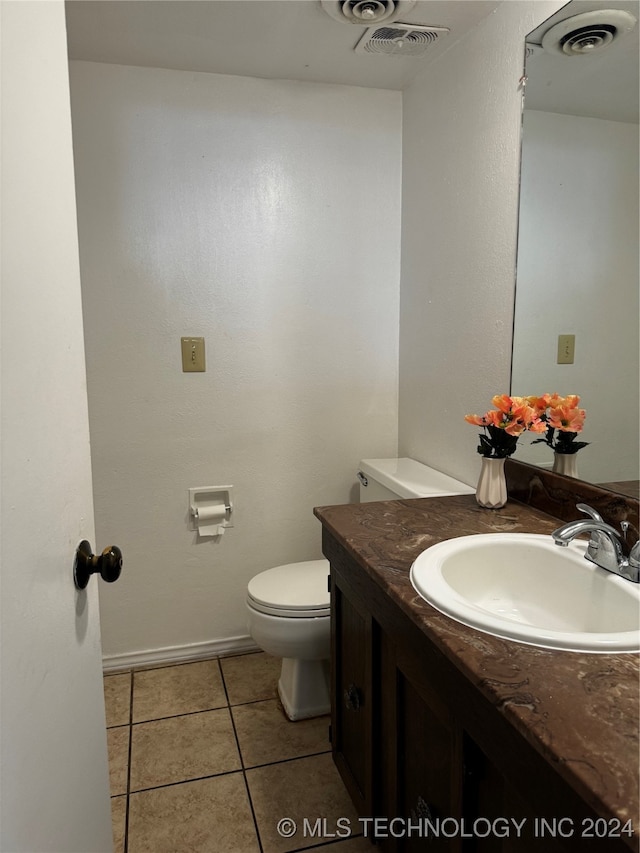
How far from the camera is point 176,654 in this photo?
2344mm

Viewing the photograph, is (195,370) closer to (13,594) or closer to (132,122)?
(132,122)

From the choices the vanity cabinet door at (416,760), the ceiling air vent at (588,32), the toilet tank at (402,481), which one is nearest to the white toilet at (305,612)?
the toilet tank at (402,481)

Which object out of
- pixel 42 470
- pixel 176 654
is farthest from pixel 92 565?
pixel 176 654

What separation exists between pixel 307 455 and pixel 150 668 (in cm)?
107

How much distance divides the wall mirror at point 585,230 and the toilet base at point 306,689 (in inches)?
40.9

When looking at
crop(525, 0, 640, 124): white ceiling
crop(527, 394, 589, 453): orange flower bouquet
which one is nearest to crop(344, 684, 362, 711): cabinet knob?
crop(527, 394, 589, 453): orange flower bouquet

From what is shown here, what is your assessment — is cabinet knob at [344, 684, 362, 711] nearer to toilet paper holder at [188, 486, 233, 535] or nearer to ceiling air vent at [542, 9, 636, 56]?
toilet paper holder at [188, 486, 233, 535]

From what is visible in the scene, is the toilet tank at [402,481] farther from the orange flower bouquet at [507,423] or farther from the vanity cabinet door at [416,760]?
the vanity cabinet door at [416,760]

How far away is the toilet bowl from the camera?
72.0 inches

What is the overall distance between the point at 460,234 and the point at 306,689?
163 centimetres

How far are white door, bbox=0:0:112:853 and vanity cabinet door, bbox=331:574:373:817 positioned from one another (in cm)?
62

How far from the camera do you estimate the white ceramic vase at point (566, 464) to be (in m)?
1.42

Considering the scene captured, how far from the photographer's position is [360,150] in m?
2.26

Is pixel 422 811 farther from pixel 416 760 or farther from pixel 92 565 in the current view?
pixel 92 565
